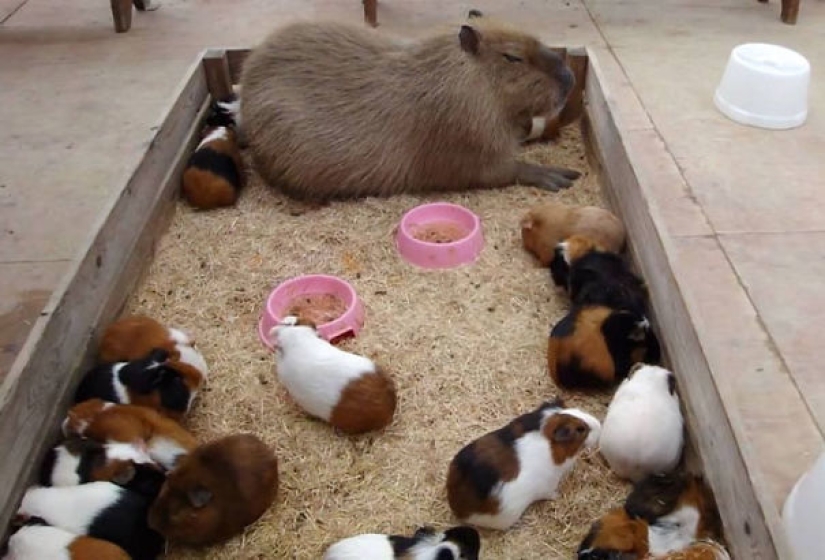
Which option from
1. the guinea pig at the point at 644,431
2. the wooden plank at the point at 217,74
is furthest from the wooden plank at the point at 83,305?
the guinea pig at the point at 644,431

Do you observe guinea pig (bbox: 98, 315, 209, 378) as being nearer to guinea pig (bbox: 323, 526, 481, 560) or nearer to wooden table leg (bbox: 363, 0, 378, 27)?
guinea pig (bbox: 323, 526, 481, 560)

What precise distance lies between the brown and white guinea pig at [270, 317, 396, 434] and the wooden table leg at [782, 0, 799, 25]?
374cm

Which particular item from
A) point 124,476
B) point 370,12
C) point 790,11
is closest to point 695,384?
point 124,476

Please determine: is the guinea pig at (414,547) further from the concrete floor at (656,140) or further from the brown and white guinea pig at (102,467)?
the concrete floor at (656,140)

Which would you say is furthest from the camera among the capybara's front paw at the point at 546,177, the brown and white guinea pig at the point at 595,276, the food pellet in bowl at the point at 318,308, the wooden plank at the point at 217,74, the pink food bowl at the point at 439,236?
the wooden plank at the point at 217,74

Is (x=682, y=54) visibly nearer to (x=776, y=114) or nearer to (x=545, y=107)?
(x=776, y=114)

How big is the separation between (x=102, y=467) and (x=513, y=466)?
87 centimetres

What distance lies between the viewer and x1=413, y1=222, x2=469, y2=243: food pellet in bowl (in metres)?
2.63

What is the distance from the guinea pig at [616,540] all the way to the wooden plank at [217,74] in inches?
94.8

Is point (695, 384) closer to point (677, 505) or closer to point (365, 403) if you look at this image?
point (677, 505)

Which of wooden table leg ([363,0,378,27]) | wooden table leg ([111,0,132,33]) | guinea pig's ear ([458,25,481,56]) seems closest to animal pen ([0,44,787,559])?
guinea pig's ear ([458,25,481,56])

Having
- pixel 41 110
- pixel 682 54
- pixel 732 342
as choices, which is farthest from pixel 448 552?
pixel 682 54

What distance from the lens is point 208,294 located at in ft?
7.89

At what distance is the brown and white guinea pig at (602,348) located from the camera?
1.96 m
